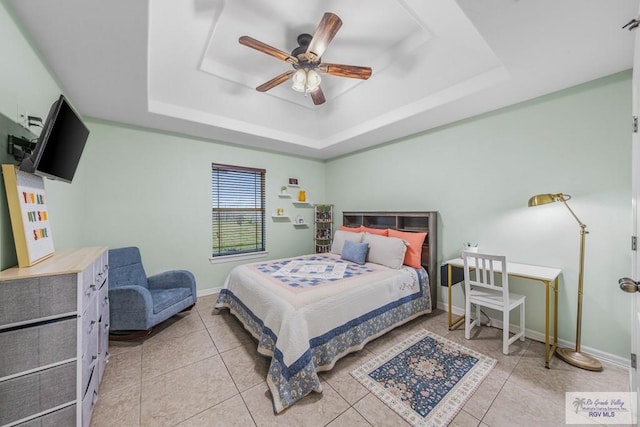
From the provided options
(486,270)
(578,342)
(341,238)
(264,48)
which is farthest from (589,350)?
(264,48)

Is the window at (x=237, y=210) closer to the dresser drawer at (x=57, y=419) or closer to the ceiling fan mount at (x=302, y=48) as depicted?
the ceiling fan mount at (x=302, y=48)

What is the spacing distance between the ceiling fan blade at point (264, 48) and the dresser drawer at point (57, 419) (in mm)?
2569

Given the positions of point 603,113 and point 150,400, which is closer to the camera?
point 150,400

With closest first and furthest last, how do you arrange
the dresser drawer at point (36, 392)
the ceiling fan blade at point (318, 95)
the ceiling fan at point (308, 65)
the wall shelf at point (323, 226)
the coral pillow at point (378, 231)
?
1. the dresser drawer at point (36, 392)
2. the ceiling fan at point (308, 65)
3. the ceiling fan blade at point (318, 95)
4. the coral pillow at point (378, 231)
5. the wall shelf at point (323, 226)

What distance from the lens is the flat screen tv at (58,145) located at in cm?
140

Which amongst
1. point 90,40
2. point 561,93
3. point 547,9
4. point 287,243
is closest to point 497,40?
point 547,9

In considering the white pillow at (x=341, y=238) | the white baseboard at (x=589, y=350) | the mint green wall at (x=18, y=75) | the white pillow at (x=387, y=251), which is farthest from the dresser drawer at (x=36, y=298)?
the white baseboard at (x=589, y=350)

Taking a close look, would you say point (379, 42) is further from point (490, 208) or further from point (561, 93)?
point (490, 208)

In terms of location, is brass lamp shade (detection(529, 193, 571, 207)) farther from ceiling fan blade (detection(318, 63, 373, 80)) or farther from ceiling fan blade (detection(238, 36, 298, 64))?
ceiling fan blade (detection(238, 36, 298, 64))

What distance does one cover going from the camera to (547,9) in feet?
4.96

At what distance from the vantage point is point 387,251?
312 cm

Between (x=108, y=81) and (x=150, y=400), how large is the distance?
2739 mm

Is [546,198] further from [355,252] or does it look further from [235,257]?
[235,257]

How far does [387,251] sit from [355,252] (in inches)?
17.5
